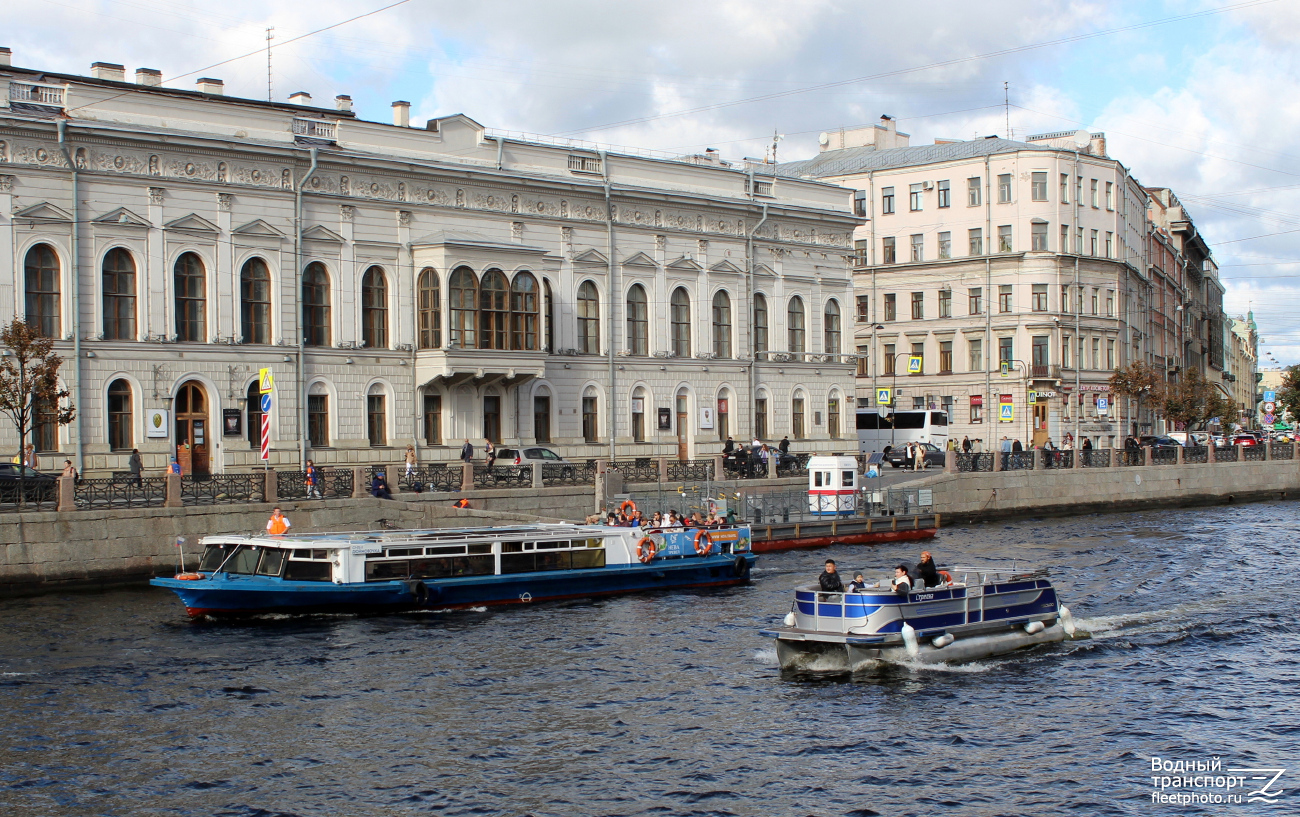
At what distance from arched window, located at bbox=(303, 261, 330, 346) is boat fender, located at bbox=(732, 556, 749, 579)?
53.6ft

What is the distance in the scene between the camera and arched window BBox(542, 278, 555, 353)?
4631 cm

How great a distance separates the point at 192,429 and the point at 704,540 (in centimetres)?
1608

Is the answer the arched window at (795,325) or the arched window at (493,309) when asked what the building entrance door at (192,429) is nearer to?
the arched window at (493,309)

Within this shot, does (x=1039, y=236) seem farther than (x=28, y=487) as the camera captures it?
Yes

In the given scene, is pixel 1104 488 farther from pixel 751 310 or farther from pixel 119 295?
pixel 119 295

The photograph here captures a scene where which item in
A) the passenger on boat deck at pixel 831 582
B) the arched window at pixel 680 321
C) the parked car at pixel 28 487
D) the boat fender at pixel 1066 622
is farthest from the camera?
the arched window at pixel 680 321

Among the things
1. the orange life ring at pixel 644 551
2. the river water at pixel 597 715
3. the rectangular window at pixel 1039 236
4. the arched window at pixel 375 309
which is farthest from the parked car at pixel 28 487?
the rectangular window at pixel 1039 236

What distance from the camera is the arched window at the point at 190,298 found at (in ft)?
125

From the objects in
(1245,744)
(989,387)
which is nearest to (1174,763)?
(1245,744)

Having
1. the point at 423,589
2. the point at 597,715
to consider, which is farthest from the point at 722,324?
the point at 597,715

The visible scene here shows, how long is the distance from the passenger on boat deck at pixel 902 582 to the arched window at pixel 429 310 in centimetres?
2386

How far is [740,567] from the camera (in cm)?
3152

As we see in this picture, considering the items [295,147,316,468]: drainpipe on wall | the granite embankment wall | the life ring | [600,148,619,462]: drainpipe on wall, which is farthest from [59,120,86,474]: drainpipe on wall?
the granite embankment wall

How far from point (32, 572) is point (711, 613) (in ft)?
45.3
